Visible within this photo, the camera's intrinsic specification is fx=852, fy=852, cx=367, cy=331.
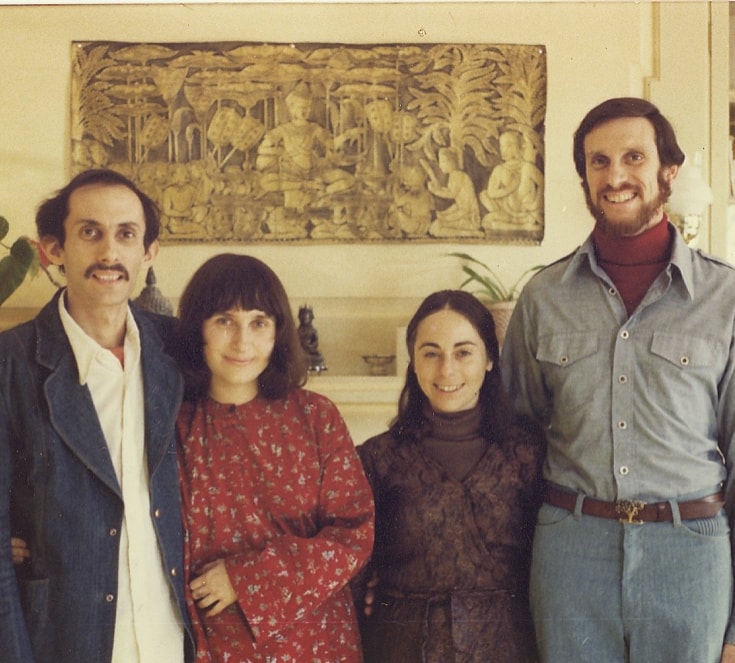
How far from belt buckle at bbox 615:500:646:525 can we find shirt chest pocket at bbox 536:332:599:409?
0.20 meters

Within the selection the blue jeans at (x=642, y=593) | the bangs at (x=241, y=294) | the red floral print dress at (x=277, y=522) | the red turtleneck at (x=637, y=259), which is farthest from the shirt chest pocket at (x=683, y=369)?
the bangs at (x=241, y=294)

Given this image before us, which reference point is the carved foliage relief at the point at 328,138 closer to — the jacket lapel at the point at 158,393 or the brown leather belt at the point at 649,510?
the jacket lapel at the point at 158,393

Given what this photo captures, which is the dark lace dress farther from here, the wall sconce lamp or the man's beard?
the wall sconce lamp

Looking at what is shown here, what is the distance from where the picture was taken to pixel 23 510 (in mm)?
1471

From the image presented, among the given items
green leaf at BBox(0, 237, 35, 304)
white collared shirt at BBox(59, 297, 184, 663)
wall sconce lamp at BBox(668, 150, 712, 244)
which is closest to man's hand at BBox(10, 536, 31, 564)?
white collared shirt at BBox(59, 297, 184, 663)

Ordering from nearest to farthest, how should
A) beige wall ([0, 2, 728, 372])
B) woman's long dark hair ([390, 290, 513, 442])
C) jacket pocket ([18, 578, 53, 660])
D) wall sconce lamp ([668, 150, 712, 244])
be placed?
1. jacket pocket ([18, 578, 53, 660])
2. woman's long dark hair ([390, 290, 513, 442])
3. wall sconce lamp ([668, 150, 712, 244])
4. beige wall ([0, 2, 728, 372])

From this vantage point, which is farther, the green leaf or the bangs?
the green leaf

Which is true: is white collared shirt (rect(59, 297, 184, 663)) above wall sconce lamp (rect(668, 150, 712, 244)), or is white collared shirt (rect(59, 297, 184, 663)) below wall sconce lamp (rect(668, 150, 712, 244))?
below

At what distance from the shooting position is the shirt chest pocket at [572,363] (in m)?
1.63

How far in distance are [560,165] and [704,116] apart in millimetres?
582

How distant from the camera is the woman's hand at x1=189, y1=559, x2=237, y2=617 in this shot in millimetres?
1485

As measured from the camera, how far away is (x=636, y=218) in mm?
1618

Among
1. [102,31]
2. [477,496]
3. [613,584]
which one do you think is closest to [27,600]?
[477,496]

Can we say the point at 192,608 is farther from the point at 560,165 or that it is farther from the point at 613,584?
the point at 560,165
